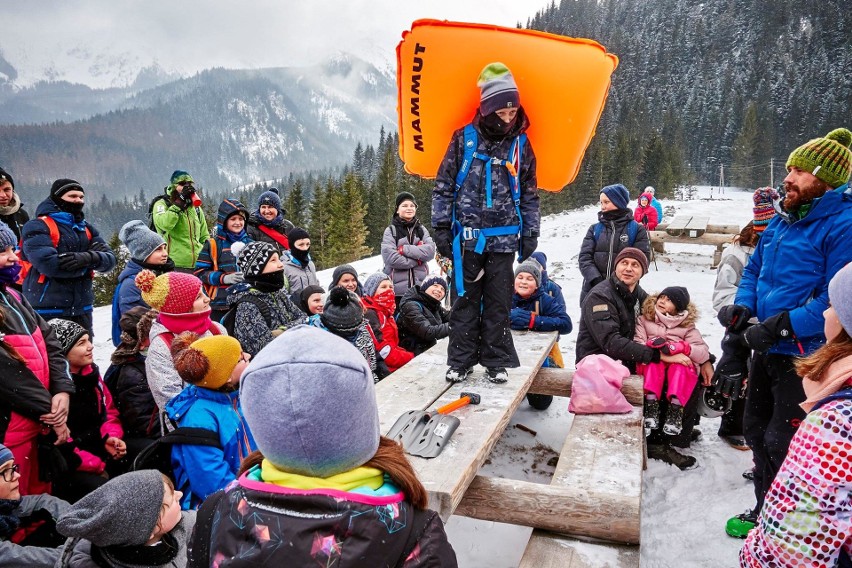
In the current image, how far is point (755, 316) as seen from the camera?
301 cm

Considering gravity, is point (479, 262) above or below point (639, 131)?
below

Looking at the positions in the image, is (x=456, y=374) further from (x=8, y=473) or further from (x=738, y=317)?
(x=8, y=473)

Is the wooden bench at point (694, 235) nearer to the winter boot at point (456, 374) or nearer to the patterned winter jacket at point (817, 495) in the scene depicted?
the winter boot at point (456, 374)

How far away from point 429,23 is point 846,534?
3507mm

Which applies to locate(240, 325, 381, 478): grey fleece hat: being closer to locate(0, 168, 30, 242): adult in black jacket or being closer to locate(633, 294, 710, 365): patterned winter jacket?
locate(633, 294, 710, 365): patterned winter jacket

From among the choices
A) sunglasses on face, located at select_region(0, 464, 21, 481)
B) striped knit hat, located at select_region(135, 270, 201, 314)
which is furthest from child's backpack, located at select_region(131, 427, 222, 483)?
striped knit hat, located at select_region(135, 270, 201, 314)

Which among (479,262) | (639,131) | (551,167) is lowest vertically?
(479,262)

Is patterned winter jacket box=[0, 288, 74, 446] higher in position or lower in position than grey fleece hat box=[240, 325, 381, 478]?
lower

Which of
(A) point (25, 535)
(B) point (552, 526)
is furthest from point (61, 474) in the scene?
(B) point (552, 526)

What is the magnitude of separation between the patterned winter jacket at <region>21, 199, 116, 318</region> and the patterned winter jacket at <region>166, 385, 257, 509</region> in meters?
2.92

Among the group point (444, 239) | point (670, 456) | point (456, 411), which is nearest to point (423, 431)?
point (456, 411)

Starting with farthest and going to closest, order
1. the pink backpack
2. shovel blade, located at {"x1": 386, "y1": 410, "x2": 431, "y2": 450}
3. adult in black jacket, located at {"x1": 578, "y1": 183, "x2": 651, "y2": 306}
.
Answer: adult in black jacket, located at {"x1": 578, "y1": 183, "x2": 651, "y2": 306} → the pink backpack → shovel blade, located at {"x1": 386, "y1": 410, "x2": 431, "y2": 450}

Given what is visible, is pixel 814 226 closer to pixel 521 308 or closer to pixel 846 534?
pixel 846 534

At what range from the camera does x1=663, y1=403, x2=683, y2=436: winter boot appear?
163 inches
